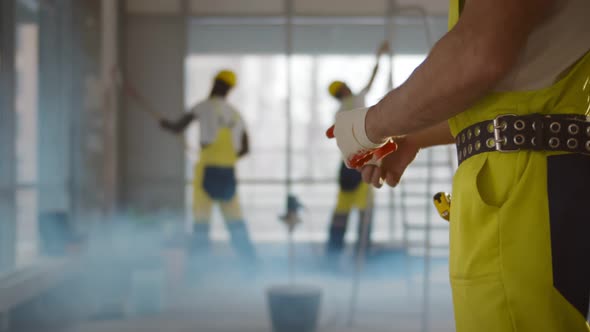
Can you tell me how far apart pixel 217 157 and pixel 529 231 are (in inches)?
152

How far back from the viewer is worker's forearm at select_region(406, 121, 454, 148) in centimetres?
88

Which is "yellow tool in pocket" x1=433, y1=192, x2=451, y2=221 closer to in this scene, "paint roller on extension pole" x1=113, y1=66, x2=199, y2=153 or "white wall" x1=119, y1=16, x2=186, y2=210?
"paint roller on extension pole" x1=113, y1=66, x2=199, y2=153

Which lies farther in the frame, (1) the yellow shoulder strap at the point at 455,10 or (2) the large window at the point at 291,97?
(2) the large window at the point at 291,97

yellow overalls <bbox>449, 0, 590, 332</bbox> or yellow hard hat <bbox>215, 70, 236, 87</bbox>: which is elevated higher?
yellow hard hat <bbox>215, 70, 236, 87</bbox>

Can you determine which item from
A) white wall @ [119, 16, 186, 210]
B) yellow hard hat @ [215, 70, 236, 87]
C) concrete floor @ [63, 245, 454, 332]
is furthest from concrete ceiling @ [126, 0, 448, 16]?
concrete floor @ [63, 245, 454, 332]

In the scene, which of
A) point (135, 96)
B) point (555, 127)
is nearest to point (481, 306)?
point (555, 127)


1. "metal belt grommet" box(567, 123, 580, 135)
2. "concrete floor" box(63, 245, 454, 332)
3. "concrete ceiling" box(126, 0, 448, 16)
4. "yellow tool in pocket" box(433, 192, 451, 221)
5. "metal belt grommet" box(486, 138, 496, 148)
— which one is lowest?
"concrete floor" box(63, 245, 454, 332)

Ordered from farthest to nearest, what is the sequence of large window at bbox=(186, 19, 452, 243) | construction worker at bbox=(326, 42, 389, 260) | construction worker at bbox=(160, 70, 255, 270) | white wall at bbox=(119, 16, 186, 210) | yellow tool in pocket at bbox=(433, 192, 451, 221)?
white wall at bbox=(119, 16, 186, 210) → large window at bbox=(186, 19, 452, 243) → construction worker at bbox=(326, 42, 389, 260) → construction worker at bbox=(160, 70, 255, 270) → yellow tool in pocket at bbox=(433, 192, 451, 221)

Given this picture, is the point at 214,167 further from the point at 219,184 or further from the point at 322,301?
the point at 322,301

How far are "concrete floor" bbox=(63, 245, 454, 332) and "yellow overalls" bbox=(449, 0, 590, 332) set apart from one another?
2362mm

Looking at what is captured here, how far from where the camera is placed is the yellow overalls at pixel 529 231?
0.60 metres

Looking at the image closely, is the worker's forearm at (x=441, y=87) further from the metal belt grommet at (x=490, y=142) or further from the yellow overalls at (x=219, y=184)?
the yellow overalls at (x=219, y=184)

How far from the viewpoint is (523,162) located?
2.03 feet

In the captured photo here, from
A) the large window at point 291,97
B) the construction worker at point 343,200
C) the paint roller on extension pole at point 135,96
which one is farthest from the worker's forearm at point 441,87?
the large window at point 291,97
